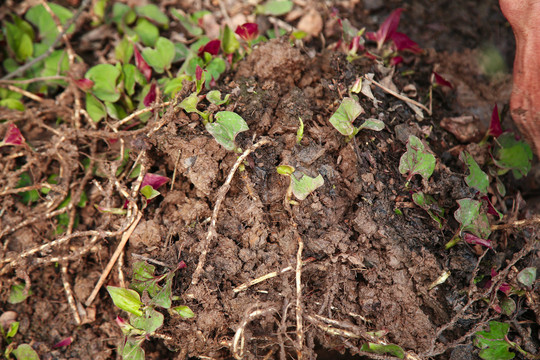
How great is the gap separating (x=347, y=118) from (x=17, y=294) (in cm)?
154

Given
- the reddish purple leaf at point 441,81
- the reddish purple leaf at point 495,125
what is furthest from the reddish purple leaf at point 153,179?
the reddish purple leaf at point 495,125

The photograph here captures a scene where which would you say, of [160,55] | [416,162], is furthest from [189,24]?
[416,162]

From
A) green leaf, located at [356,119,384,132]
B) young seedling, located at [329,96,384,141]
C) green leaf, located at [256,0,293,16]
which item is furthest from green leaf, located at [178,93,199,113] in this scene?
green leaf, located at [256,0,293,16]

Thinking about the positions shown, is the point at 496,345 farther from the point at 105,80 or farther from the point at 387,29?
the point at 105,80

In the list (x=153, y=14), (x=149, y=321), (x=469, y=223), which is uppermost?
(x=153, y=14)

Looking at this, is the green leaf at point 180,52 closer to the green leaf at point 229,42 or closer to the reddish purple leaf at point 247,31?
the green leaf at point 229,42

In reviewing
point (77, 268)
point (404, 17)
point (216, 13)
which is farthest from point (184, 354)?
point (404, 17)

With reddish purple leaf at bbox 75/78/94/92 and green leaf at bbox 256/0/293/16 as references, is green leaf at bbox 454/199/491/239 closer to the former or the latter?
green leaf at bbox 256/0/293/16

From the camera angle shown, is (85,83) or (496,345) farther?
(85,83)

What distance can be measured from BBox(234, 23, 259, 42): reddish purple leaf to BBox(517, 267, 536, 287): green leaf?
1.51 metres

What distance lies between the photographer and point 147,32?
7.00 ft

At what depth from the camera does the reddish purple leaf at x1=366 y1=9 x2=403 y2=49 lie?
77.6 inches

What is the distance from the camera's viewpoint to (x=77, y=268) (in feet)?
5.75

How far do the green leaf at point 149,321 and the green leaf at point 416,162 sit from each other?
3.50 ft
